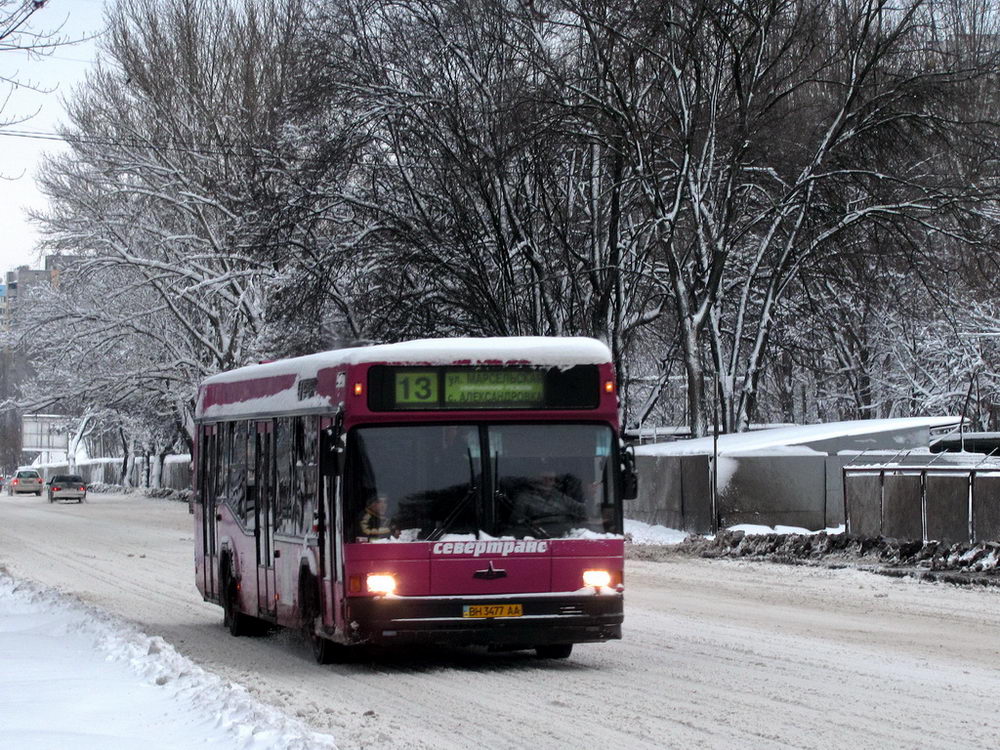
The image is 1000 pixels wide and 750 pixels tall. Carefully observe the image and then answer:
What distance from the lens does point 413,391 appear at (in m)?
13.0

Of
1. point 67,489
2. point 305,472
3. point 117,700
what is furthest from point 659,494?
point 67,489

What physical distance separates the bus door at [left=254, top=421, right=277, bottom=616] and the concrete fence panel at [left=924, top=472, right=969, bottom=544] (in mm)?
11842

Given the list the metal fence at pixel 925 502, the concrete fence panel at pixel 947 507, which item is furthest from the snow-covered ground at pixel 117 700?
the concrete fence panel at pixel 947 507

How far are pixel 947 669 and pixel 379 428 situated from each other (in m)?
4.71

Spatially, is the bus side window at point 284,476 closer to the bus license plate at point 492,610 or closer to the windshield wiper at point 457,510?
the windshield wiper at point 457,510

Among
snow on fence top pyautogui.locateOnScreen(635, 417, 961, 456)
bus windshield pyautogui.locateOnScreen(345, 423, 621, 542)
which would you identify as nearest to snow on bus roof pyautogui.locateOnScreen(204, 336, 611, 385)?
bus windshield pyautogui.locateOnScreen(345, 423, 621, 542)

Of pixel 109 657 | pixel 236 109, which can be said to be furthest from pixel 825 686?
pixel 236 109

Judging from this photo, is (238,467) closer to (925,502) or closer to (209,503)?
(209,503)

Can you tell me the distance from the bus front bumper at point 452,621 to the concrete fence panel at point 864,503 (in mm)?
14241

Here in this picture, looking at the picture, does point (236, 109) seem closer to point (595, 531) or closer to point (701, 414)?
point (701, 414)

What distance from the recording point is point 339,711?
1063 centimetres

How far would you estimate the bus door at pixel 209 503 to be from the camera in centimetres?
1780

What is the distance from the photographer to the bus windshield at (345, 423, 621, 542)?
12758 mm

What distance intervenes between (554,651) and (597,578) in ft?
3.89
